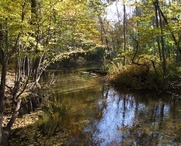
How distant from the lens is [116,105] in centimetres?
1205

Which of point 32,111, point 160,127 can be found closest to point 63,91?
point 32,111

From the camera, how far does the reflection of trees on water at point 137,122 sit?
7434 mm

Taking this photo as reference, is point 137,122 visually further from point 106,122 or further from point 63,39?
point 63,39

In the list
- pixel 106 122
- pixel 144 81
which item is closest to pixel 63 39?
pixel 106 122

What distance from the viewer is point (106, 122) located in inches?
367

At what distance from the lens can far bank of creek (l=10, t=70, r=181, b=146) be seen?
7.43 meters

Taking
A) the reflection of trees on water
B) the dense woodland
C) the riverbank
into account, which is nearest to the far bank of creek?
the reflection of trees on water

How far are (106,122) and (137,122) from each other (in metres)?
1.10

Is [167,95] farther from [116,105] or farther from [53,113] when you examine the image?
[53,113]

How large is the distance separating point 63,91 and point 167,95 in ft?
20.2

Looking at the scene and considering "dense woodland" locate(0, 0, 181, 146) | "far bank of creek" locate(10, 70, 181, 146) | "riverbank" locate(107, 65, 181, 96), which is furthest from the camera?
"riverbank" locate(107, 65, 181, 96)

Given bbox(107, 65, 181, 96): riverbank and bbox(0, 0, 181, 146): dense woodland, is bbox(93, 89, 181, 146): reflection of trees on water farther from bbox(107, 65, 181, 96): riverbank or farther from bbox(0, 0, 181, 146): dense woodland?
bbox(0, 0, 181, 146): dense woodland

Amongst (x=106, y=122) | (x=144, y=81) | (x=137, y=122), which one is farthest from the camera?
(x=144, y=81)

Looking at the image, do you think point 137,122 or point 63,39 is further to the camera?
point 63,39
